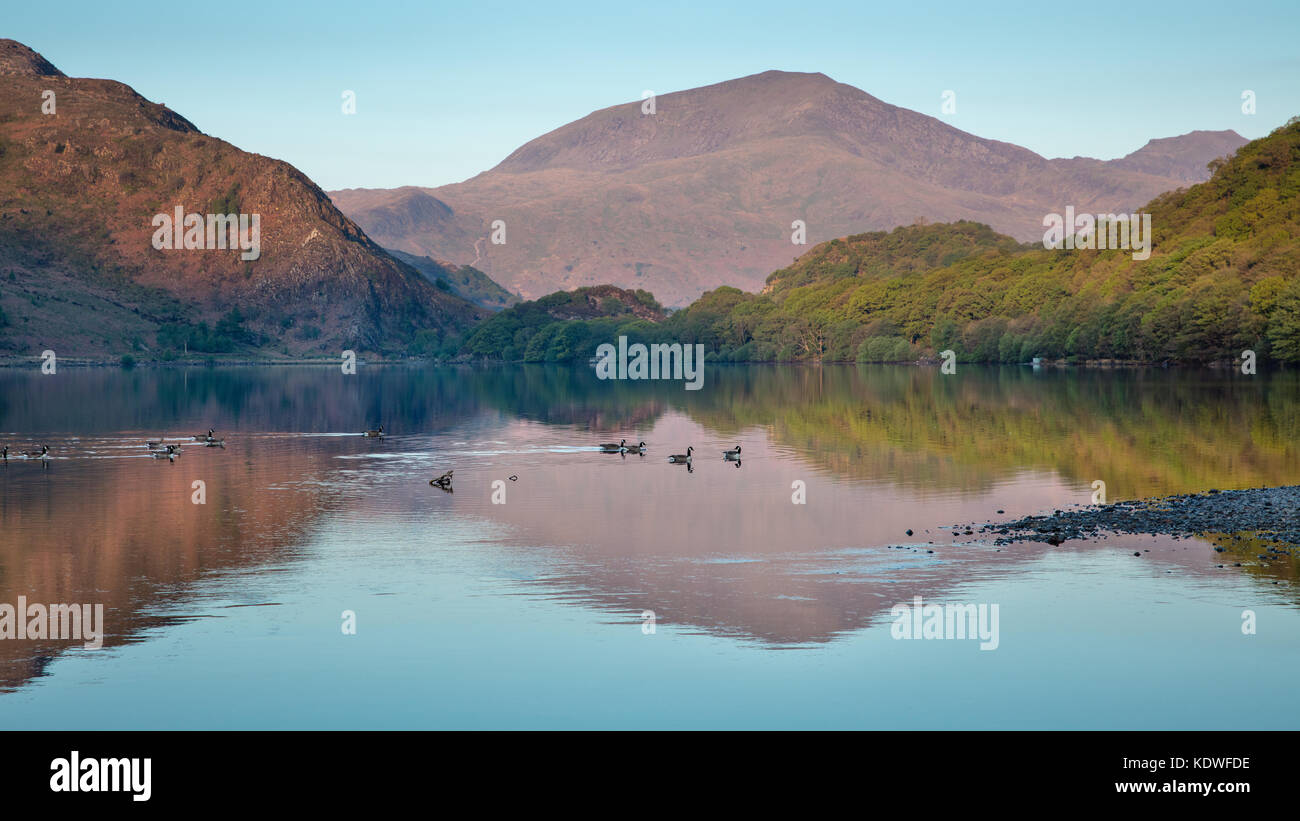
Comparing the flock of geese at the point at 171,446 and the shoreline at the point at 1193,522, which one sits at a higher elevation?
the flock of geese at the point at 171,446

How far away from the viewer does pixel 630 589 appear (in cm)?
2667

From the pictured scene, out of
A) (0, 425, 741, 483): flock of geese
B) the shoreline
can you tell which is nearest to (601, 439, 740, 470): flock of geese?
(0, 425, 741, 483): flock of geese

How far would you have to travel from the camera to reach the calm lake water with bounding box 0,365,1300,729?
18828 mm

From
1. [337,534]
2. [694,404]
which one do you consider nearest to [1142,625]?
[337,534]

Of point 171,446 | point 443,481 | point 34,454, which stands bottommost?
point 443,481

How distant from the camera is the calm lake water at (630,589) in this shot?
1883cm

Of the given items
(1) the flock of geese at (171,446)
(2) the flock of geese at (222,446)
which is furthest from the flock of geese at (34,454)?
(1) the flock of geese at (171,446)

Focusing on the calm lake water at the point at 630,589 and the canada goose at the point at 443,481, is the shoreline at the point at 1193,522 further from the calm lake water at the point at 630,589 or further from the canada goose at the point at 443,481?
the canada goose at the point at 443,481

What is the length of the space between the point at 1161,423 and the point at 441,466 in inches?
1514

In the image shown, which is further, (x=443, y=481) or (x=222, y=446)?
(x=222, y=446)

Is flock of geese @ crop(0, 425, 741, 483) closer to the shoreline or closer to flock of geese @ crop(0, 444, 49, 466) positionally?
flock of geese @ crop(0, 444, 49, 466)

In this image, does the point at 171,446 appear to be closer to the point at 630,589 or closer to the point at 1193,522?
the point at 630,589

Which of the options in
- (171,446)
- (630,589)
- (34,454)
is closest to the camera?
(630,589)

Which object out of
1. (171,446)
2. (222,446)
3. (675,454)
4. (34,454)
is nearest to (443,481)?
(675,454)
